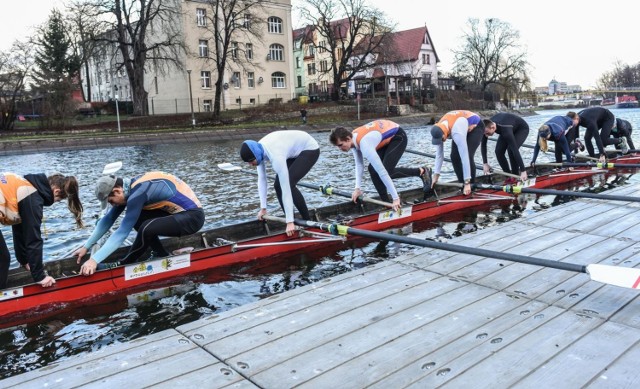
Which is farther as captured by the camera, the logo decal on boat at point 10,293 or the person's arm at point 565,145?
the person's arm at point 565,145

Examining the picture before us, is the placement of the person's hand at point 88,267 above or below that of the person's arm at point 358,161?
below

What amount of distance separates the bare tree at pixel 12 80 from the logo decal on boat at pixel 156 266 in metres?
42.7

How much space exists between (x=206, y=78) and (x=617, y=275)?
56503 mm

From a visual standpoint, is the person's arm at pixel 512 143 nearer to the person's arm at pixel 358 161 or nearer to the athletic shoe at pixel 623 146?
the person's arm at pixel 358 161

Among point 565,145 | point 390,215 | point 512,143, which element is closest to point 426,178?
point 390,215

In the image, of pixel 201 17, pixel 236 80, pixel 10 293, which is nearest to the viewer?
pixel 10 293

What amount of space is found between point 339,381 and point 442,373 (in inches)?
31.1

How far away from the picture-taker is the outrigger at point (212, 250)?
687 cm

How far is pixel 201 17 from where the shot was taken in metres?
56.4

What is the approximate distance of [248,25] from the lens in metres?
49.7

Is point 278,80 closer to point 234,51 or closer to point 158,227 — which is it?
point 234,51

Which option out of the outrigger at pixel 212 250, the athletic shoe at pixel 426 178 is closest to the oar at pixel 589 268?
the outrigger at pixel 212 250

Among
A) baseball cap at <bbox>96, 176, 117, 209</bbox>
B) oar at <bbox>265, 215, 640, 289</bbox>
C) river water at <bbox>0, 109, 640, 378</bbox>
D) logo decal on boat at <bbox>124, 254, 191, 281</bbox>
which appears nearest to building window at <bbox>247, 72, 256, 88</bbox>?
river water at <bbox>0, 109, 640, 378</bbox>

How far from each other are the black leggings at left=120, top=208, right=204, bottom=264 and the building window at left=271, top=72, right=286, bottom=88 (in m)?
56.5
